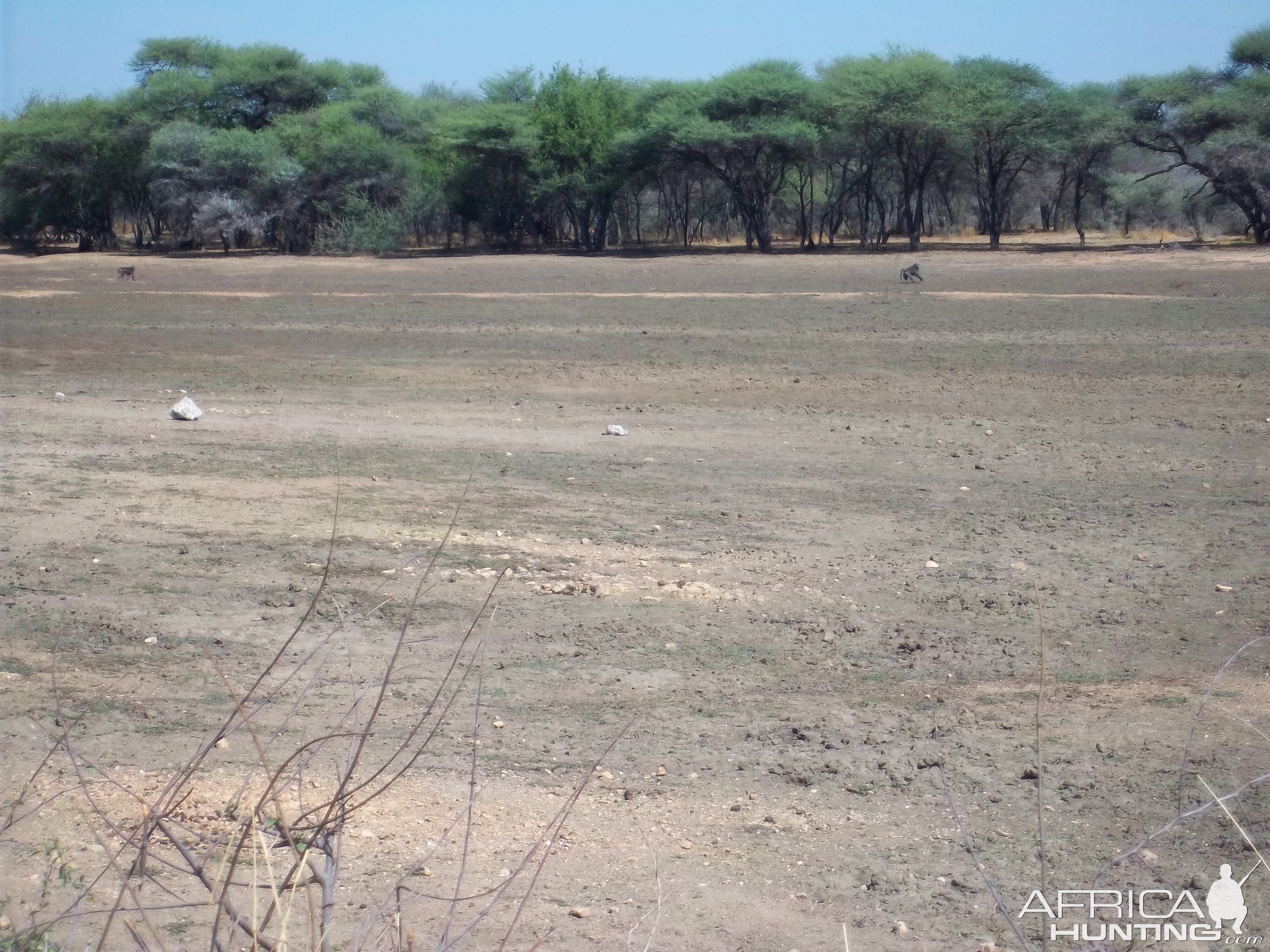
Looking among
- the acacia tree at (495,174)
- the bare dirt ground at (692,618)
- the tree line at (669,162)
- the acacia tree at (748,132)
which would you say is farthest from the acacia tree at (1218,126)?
the bare dirt ground at (692,618)

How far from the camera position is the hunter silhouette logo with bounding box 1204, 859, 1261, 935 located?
3797mm

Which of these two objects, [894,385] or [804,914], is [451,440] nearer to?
[894,385]

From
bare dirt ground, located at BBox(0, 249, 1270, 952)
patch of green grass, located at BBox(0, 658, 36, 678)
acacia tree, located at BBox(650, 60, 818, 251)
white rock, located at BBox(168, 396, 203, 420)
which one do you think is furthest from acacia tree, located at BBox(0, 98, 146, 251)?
patch of green grass, located at BBox(0, 658, 36, 678)

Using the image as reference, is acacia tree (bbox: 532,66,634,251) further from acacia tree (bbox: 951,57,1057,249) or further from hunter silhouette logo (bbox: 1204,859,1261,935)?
hunter silhouette logo (bbox: 1204,859,1261,935)

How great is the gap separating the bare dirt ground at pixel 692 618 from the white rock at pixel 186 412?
49 centimetres

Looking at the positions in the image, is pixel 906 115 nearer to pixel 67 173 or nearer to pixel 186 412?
pixel 67 173

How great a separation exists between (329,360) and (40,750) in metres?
13.3

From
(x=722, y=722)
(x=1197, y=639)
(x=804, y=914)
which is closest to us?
(x=804, y=914)

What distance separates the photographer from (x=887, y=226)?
56.0m

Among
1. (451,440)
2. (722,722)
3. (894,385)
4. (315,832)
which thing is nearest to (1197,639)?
(722,722)

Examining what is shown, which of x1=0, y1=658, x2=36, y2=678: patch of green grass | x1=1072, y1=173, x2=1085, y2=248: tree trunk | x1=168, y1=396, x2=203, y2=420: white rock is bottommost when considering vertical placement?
x1=0, y1=658, x2=36, y2=678: patch of green grass

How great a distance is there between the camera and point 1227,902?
13.0 ft
